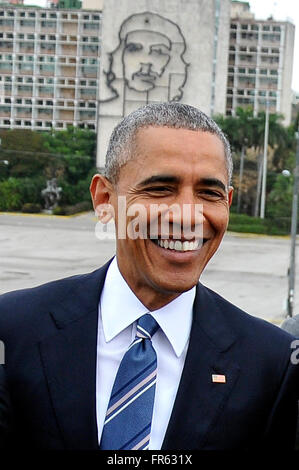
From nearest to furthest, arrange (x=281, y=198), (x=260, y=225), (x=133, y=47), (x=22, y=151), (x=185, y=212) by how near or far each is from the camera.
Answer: (x=185, y=212) < (x=260, y=225) < (x=281, y=198) < (x=22, y=151) < (x=133, y=47)

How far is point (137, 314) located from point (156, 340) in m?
0.07

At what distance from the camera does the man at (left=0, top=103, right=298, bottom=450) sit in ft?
4.77

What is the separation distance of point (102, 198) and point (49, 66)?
5846cm

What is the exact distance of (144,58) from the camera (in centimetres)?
4656

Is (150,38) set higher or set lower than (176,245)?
higher

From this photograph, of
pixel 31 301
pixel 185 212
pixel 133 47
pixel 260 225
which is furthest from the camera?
Answer: pixel 133 47

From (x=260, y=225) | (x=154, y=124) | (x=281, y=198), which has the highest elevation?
(x=154, y=124)

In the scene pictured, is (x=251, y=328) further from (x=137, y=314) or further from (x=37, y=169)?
(x=37, y=169)

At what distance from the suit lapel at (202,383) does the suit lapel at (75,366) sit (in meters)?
0.17

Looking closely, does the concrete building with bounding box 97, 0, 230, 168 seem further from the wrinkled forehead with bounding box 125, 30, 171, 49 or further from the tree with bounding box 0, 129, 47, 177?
the tree with bounding box 0, 129, 47, 177

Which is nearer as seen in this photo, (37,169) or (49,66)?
(37,169)

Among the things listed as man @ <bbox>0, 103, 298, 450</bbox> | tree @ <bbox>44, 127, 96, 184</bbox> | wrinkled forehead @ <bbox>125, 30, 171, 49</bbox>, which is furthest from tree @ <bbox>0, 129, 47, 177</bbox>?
man @ <bbox>0, 103, 298, 450</bbox>

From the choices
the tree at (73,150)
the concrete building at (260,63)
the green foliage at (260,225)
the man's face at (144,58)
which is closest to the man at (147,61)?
the man's face at (144,58)

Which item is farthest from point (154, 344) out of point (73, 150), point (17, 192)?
point (73, 150)
